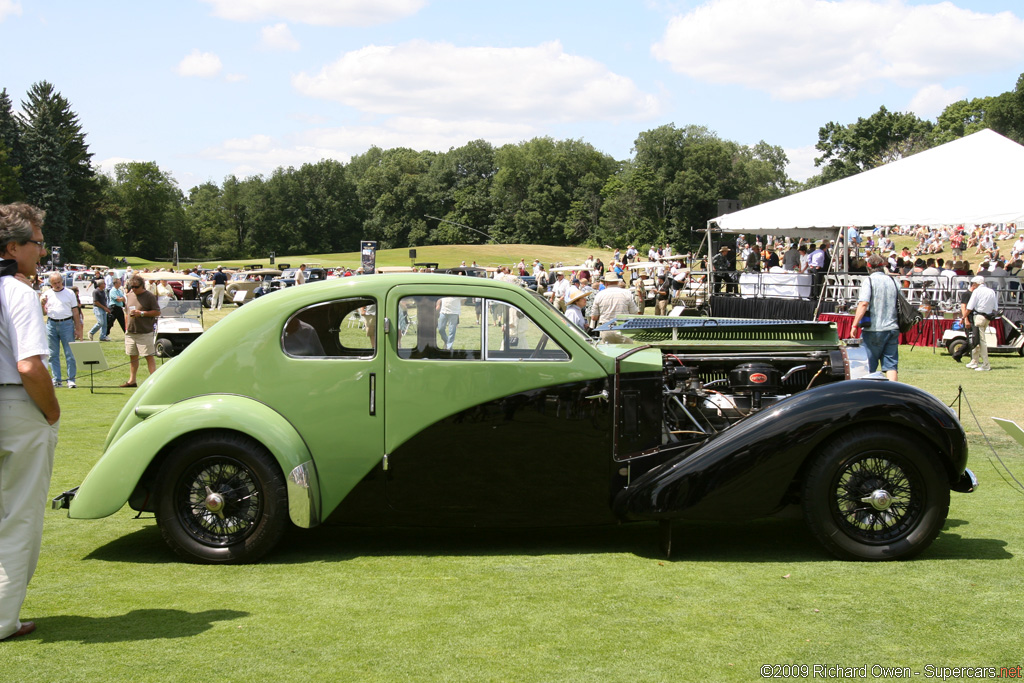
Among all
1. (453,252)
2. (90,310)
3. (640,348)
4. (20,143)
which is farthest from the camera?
(453,252)

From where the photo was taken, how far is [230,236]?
127062mm

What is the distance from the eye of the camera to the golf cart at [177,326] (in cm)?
1858

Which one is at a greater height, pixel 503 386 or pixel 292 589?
pixel 503 386

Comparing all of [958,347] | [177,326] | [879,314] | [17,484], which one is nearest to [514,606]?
[17,484]

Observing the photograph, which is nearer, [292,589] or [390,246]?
[292,589]

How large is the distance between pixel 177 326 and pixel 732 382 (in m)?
16.2

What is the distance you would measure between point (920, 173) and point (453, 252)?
265 ft

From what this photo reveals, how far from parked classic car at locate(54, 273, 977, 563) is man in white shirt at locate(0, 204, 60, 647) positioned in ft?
3.66

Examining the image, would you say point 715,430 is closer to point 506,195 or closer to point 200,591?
point 200,591

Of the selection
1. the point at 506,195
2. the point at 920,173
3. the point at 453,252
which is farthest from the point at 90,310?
the point at 506,195

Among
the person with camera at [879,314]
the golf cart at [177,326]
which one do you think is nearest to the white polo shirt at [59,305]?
the golf cart at [177,326]

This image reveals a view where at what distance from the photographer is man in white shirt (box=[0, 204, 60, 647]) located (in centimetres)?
359

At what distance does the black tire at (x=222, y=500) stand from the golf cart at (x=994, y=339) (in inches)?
596

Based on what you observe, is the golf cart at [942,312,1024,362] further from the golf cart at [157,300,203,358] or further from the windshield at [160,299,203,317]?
the windshield at [160,299,203,317]
